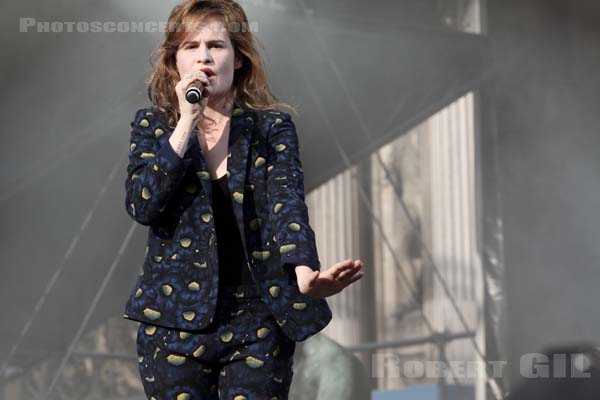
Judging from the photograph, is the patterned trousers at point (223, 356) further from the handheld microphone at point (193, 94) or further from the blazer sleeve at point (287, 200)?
the handheld microphone at point (193, 94)

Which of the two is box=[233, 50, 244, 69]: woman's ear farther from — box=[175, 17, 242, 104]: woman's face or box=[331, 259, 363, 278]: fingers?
box=[331, 259, 363, 278]: fingers

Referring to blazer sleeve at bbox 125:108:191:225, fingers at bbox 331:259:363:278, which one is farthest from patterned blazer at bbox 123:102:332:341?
fingers at bbox 331:259:363:278

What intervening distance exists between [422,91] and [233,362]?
8.59ft

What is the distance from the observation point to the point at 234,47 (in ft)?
6.31

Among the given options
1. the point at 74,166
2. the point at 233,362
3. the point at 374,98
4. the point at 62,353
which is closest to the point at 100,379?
the point at 62,353

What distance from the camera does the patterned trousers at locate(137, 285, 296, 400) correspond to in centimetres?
173

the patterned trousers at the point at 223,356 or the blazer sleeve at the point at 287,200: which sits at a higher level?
the blazer sleeve at the point at 287,200

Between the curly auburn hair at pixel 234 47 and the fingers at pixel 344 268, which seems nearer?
the fingers at pixel 344 268

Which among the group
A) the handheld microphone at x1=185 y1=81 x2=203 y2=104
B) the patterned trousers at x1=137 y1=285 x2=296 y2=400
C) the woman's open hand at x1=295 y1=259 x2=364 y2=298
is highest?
the handheld microphone at x1=185 y1=81 x2=203 y2=104

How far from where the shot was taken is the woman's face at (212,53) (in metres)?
1.83

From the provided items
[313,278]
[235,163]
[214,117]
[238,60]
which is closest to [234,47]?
[238,60]

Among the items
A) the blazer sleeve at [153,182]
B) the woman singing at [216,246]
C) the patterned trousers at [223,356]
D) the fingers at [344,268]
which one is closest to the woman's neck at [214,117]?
the woman singing at [216,246]

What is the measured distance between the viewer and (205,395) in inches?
68.7

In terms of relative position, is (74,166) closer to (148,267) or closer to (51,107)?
(51,107)
